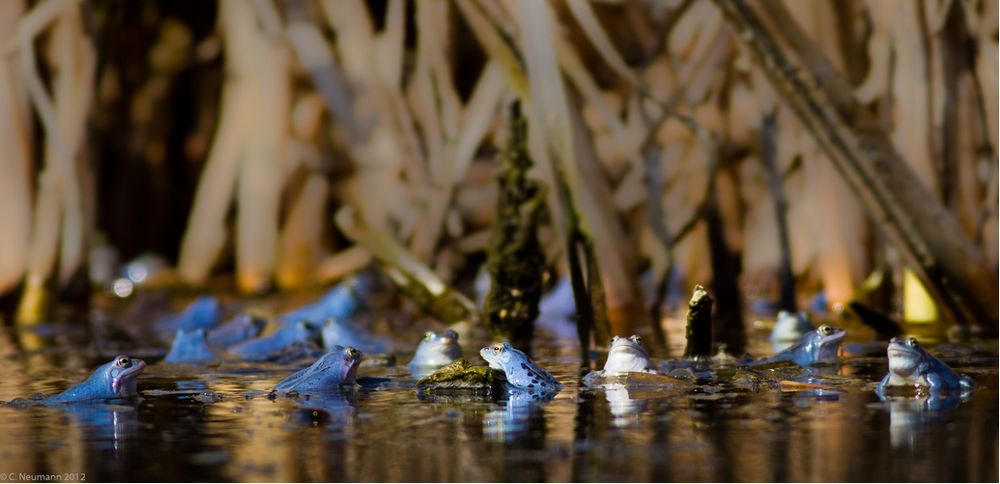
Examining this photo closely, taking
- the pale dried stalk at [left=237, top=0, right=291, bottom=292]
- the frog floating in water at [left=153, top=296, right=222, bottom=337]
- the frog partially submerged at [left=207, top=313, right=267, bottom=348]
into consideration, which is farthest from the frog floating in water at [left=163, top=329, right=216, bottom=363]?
the pale dried stalk at [left=237, top=0, right=291, bottom=292]

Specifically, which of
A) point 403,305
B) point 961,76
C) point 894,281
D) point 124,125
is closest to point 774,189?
point 894,281

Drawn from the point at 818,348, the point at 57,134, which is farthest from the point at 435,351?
the point at 57,134

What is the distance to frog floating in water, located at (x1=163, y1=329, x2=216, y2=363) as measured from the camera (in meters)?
5.32

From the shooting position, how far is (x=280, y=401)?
4.07m

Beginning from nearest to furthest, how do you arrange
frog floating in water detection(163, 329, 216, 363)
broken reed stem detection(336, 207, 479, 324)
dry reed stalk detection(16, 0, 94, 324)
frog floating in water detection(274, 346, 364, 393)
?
frog floating in water detection(274, 346, 364, 393) → frog floating in water detection(163, 329, 216, 363) → broken reed stem detection(336, 207, 479, 324) → dry reed stalk detection(16, 0, 94, 324)

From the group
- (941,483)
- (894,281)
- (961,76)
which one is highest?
(961,76)

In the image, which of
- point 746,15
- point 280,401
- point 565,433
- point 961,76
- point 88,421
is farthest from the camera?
point 961,76

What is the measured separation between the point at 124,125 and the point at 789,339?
6.72m

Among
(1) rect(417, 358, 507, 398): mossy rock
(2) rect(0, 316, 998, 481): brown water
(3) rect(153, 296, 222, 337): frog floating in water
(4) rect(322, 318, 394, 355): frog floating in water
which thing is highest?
(3) rect(153, 296, 222, 337): frog floating in water

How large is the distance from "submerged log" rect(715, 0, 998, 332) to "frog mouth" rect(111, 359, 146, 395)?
87.6 inches

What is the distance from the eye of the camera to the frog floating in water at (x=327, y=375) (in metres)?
4.24

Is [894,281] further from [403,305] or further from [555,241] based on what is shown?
[403,305]

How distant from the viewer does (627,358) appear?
435 centimetres

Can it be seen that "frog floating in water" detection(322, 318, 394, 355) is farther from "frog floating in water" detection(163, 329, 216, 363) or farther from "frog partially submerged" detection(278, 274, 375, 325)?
"frog partially submerged" detection(278, 274, 375, 325)
